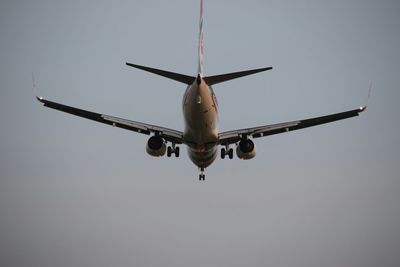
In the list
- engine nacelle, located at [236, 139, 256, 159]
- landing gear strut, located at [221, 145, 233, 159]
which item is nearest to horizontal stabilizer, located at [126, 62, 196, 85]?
engine nacelle, located at [236, 139, 256, 159]

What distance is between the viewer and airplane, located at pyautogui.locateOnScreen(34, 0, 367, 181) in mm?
26672

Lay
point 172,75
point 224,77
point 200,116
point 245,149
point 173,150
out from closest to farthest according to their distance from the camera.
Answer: point 200,116 → point 172,75 → point 224,77 → point 245,149 → point 173,150

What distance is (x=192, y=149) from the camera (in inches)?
1264

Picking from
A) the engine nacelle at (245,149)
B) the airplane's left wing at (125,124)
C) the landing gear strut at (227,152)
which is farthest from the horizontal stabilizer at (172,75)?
the landing gear strut at (227,152)

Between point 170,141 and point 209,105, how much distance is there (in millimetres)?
7391

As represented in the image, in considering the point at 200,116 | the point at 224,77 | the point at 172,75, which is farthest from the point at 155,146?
the point at 224,77

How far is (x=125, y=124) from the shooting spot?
32562 mm

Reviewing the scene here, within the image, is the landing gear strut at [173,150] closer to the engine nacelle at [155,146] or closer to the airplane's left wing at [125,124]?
the airplane's left wing at [125,124]

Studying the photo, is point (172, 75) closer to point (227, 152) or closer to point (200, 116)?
point (200, 116)

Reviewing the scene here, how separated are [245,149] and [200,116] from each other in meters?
5.91

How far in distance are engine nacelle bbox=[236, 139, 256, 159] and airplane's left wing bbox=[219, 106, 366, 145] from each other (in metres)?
0.84

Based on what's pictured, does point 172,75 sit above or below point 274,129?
below

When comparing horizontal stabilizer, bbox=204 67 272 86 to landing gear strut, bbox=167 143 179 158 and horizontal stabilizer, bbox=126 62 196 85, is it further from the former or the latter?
landing gear strut, bbox=167 143 179 158

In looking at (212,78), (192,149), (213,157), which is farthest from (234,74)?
(213,157)
